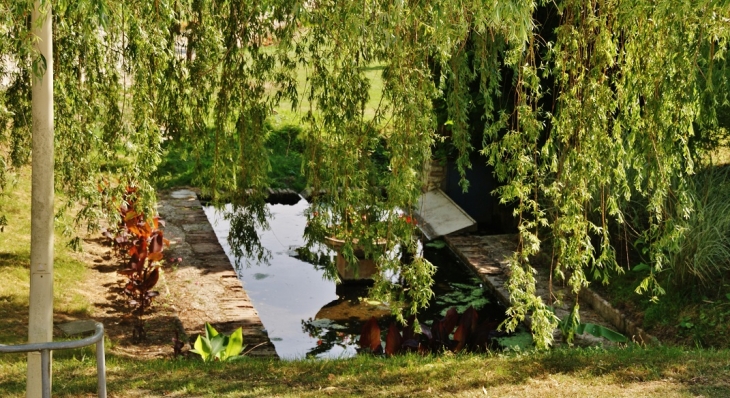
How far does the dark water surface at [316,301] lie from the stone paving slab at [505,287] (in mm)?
156

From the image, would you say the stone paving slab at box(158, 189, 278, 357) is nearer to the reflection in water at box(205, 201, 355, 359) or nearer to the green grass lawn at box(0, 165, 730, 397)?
the reflection in water at box(205, 201, 355, 359)

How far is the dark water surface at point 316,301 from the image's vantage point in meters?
9.29

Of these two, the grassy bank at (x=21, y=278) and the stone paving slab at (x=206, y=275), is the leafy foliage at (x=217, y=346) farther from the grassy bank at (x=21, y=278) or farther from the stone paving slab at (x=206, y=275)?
the grassy bank at (x=21, y=278)

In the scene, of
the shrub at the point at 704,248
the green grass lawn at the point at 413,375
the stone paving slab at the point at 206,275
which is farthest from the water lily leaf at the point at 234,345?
the shrub at the point at 704,248

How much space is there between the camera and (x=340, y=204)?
6.41 m

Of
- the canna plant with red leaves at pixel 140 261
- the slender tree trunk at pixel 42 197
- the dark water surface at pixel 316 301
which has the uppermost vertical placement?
the slender tree trunk at pixel 42 197

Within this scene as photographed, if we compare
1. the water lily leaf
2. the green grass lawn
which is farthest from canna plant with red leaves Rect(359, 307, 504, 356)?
the water lily leaf

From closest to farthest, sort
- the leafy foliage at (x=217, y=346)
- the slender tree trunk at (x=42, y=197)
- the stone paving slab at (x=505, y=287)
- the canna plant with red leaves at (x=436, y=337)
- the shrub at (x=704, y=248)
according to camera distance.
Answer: the slender tree trunk at (x=42, y=197) < the leafy foliage at (x=217, y=346) < the canna plant with red leaves at (x=436, y=337) < the shrub at (x=704, y=248) < the stone paving slab at (x=505, y=287)

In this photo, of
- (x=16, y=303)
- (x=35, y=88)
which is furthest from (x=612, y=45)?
(x=16, y=303)

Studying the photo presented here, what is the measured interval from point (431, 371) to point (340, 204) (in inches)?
56.6

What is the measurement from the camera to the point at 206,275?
10.7m

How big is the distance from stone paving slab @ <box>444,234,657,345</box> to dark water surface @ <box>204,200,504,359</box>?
0.16m

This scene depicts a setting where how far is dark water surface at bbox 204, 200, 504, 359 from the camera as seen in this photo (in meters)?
9.29

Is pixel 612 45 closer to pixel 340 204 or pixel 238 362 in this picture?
pixel 340 204
